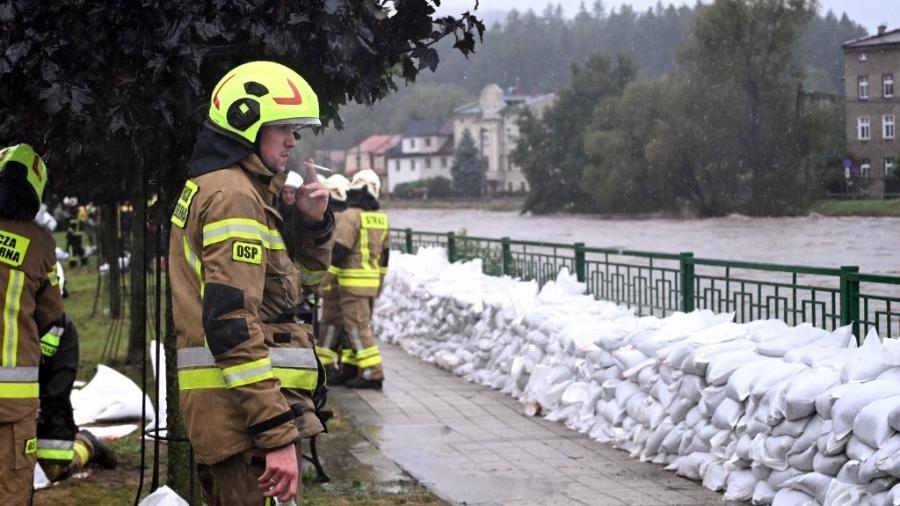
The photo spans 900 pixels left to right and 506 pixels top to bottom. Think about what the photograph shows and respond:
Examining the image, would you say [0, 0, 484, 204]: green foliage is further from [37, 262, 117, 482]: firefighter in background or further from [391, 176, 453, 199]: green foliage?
[391, 176, 453, 199]: green foliage

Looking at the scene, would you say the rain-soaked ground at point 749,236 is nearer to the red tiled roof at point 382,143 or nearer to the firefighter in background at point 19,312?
the firefighter in background at point 19,312

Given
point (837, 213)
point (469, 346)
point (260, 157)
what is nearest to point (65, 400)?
point (260, 157)

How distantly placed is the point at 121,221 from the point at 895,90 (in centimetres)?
1145

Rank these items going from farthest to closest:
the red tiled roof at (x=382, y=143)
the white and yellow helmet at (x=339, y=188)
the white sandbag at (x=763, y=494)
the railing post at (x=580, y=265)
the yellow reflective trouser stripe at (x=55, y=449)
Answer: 1. the red tiled roof at (x=382, y=143)
2. the white and yellow helmet at (x=339, y=188)
3. the railing post at (x=580, y=265)
4. the yellow reflective trouser stripe at (x=55, y=449)
5. the white sandbag at (x=763, y=494)

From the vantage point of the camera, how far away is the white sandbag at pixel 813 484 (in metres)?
5.59

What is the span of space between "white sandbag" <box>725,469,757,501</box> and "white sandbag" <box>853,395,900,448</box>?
3.44ft

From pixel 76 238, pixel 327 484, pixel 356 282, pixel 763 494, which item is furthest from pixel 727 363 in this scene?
pixel 76 238

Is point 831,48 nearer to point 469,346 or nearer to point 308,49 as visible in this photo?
point 469,346

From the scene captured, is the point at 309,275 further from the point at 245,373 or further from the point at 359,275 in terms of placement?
the point at 359,275

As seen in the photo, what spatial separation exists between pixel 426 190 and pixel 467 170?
6.39m

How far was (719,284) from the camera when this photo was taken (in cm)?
855

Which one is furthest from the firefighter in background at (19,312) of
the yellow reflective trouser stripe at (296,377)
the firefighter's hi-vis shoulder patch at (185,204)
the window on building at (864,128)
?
the window on building at (864,128)

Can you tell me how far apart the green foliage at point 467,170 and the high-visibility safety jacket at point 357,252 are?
32936 mm

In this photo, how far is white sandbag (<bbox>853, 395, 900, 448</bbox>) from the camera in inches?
204
